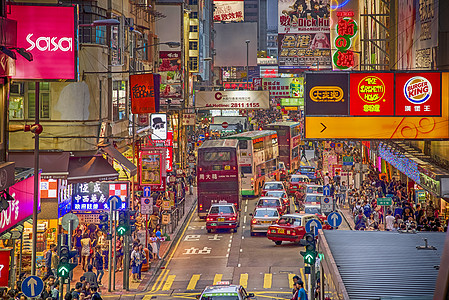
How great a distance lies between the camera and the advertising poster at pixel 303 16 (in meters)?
63.1

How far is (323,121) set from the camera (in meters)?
24.0

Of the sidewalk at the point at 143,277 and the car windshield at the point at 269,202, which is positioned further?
the car windshield at the point at 269,202

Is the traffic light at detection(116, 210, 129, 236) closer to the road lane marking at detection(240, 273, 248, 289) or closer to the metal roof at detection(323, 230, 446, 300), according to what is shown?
the road lane marking at detection(240, 273, 248, 289)

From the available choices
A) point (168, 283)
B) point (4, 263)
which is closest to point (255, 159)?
point (168, 283)

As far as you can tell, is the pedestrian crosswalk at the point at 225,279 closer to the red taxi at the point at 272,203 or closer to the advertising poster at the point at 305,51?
the red taxi at the point at 272,203

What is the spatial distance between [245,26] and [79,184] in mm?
63040

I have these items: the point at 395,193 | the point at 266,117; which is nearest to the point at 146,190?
the point at 395,193

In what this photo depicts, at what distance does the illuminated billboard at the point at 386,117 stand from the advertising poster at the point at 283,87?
51.2 metres

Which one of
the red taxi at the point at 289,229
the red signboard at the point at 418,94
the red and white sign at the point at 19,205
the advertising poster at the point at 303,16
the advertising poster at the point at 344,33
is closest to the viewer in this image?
the red and white sign at the point at 19,205

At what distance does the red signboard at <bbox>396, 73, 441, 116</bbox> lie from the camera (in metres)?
23.5

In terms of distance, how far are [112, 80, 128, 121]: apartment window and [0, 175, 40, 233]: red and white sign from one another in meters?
16.8

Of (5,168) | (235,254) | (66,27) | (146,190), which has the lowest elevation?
(235,254)

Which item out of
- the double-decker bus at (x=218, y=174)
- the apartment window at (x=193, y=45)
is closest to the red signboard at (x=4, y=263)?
the double-decker bus at (x=218, y=174)

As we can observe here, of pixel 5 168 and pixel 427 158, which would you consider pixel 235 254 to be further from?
pixel 5 168
